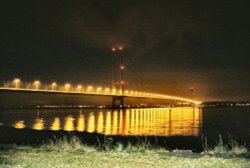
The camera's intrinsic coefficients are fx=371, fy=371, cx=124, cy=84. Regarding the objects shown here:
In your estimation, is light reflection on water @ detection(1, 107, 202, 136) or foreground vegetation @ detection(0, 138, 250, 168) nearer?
foreground vegetation @ detection(0, 138, 250, 168)

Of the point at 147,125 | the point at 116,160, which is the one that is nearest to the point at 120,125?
the point at 147,125

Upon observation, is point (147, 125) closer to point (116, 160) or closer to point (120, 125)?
point (120, 125)

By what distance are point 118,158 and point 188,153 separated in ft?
5.71

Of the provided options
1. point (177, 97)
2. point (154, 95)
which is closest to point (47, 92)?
point (154, 95)

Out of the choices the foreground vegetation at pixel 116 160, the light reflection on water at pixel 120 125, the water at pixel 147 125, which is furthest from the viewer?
the light reflection on water at pixel 120 125

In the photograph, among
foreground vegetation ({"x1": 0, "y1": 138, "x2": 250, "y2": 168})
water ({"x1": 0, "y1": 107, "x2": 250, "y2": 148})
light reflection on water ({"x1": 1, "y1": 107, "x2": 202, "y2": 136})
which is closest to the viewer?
foreground vegetation ({"x1": 0, "y1": 138, "x2": 250, "y2": 168})

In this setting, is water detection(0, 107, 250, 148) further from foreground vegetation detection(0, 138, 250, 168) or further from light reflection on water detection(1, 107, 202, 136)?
foreground vegetation detection(0, 138, 250, 168)

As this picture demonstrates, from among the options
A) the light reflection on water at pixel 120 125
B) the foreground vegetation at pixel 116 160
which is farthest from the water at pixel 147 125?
the foreground vegetation at pixel 116 160

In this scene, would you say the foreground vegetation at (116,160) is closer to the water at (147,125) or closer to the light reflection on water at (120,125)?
the water at (147,125)

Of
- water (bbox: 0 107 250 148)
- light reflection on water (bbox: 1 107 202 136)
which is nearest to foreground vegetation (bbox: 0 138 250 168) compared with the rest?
water (bbox: 0 107 250 148)

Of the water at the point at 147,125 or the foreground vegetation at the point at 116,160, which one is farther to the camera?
the water at the point at 147,125

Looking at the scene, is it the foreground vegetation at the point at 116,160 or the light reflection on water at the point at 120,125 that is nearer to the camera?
the foreground vegetation at the point at 116,160

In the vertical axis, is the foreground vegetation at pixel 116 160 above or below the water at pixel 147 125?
above

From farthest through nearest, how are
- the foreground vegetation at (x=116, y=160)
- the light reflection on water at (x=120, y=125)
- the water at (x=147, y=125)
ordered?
the light reflection on water at (x=120, y=125) < the water at (x=147, y=125) < the foreground vegetation at (x=116, y=160)
